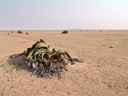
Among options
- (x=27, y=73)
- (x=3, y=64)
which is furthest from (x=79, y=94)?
(x=3, y=64)

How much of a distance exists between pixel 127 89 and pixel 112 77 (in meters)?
0.83

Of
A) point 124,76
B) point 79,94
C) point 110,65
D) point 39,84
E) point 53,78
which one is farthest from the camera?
point 110,65

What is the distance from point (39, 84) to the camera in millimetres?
4379

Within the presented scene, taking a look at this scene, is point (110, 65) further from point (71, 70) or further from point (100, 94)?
point (100, 94)

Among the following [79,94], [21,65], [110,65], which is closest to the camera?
[79,94]

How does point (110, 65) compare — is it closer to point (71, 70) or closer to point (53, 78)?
point (71, 70)

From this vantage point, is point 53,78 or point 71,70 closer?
point 53,78

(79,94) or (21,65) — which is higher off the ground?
(21,65)

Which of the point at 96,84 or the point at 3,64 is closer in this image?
the point at 96,84

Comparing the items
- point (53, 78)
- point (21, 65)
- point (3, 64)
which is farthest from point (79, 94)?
point (3, 64)

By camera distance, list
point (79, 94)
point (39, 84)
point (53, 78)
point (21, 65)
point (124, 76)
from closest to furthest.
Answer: point (79, 94) < point (39, 84) < point (53, 78) < point (124, 76) < point (21, 65)

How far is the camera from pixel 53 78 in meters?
4.75

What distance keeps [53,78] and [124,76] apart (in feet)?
7.66

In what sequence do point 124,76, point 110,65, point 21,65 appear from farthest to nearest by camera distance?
point 110,65 < point 21,65 < point 124,76
